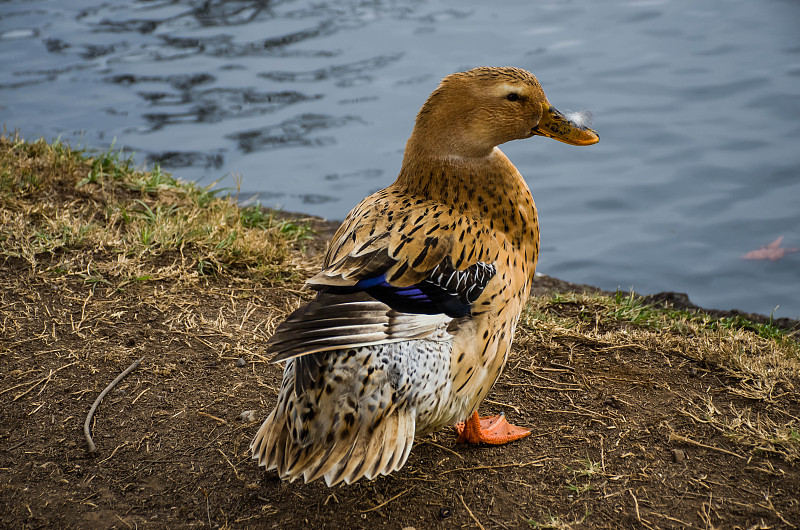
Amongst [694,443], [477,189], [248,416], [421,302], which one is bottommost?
[694,443]

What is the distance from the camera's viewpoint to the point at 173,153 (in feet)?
29.9

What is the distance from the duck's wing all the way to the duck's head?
37cm

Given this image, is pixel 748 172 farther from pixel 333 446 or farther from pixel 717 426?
pixel 333 446

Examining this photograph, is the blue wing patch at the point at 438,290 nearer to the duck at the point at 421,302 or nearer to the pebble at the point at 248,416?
the duck at the point at 421,302

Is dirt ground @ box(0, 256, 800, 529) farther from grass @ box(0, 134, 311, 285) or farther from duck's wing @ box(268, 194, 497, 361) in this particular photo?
duck's wing @ box(268, 194, 497, 361)

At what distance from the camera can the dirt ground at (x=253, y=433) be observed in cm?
320

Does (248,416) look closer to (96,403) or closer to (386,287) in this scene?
(96,403)

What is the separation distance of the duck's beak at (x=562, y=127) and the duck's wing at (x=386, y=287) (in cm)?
75

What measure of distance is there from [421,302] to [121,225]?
311 cm

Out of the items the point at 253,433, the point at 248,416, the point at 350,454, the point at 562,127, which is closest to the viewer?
the point at 350,454

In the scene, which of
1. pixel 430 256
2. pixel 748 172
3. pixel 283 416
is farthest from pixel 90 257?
pixel 748 172

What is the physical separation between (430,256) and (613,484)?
1.35m

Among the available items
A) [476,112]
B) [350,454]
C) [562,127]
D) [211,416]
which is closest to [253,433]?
[211,416]

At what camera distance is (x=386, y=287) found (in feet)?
9.70
